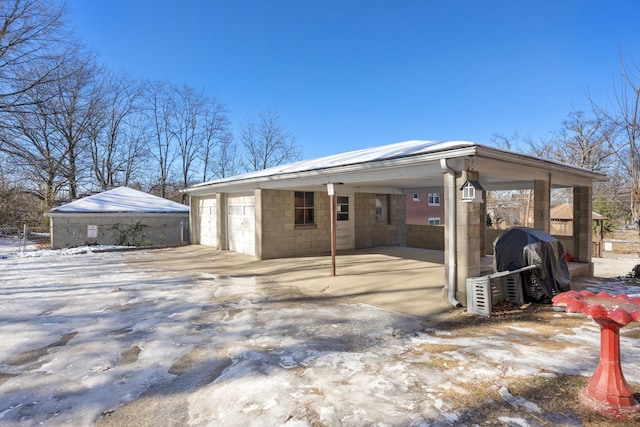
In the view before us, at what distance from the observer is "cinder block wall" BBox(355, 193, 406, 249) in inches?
525

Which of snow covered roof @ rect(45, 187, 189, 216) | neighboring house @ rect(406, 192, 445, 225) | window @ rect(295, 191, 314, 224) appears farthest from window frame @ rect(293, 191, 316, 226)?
neighboring house @ rect(406, 192, 445, 225)

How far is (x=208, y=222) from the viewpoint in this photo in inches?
606

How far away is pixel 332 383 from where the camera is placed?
3.28 meters

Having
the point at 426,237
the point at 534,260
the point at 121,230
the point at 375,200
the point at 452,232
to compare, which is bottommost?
the point at 426,237

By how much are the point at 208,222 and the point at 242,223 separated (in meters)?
3.34

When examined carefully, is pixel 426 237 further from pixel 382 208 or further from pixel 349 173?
pixel 349 173

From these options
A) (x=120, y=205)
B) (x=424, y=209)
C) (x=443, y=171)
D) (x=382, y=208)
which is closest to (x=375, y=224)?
(x=382, y=208)

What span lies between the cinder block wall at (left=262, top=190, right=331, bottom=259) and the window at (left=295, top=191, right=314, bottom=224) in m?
0.18

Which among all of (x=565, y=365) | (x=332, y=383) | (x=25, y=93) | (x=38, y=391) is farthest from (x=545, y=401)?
(x=25, y=93)

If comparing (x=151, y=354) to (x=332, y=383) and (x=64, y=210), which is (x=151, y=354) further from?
(x=64, y=210)

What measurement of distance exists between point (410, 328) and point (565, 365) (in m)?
1.85

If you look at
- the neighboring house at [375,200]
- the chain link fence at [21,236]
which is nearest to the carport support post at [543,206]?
the neighboring house at [375,200]

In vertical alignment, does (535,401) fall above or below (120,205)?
below

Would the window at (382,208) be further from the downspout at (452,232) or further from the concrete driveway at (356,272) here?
the downspout at (452,232)
